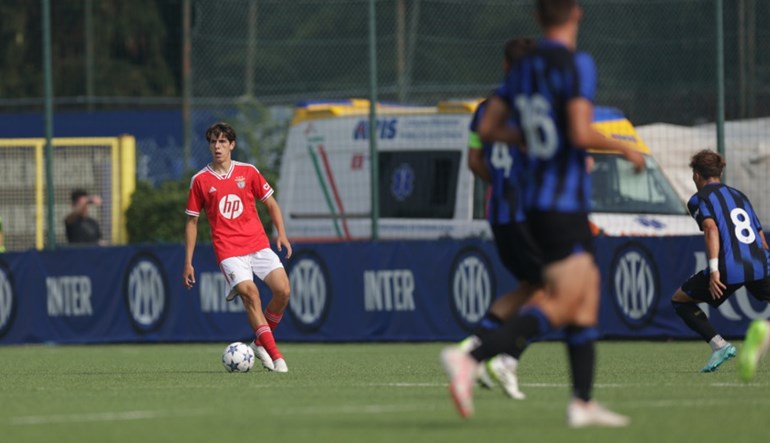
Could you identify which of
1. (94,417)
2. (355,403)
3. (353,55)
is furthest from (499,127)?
(353,55)

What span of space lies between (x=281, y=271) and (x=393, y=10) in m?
19.6

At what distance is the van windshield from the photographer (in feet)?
68.7

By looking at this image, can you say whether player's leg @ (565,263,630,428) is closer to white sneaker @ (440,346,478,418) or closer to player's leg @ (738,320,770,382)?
white sneaker @ (440,346,478,418)

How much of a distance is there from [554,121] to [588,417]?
1.39 m

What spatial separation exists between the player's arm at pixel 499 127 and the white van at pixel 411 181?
476 inches

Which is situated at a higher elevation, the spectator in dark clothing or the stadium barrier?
the spectator in dark clothing

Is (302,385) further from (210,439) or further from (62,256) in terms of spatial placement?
(62,256)

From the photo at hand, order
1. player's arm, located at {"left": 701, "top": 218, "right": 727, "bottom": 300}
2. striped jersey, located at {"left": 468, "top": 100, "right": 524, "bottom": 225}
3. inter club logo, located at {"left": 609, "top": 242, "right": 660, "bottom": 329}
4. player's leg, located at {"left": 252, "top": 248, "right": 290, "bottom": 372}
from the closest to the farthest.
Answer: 1. striped jersey, located at {"left": 468, "top": 100, "right": 524, "bottom": 225}
2. player's arm, located at {"left": 701, "top": 218, "right": 727, "bottom": 300}
3. player's leg, located at {"left": 252, "top": 248, "right": 290, "bottom": 372}
4. inter club logo, located at {"left": 609, "top": 242, "right": 660, "bottom": 329}

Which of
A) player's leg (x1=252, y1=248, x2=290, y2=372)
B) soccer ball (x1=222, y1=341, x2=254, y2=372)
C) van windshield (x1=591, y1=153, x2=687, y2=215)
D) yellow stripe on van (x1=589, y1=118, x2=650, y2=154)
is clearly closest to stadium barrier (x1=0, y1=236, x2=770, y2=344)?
van windshield (x1=591, y1=153, x2=687, y2=215)

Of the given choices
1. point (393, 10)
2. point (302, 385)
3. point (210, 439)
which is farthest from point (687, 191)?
point (210, 439)

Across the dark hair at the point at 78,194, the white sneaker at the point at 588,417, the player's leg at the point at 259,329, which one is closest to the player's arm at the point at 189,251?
the player's leg at the point at 259,329

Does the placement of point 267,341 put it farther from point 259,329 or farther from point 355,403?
point 355,403

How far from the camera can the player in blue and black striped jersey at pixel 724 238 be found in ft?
42.4

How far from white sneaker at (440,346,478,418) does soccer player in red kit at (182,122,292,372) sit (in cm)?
590
